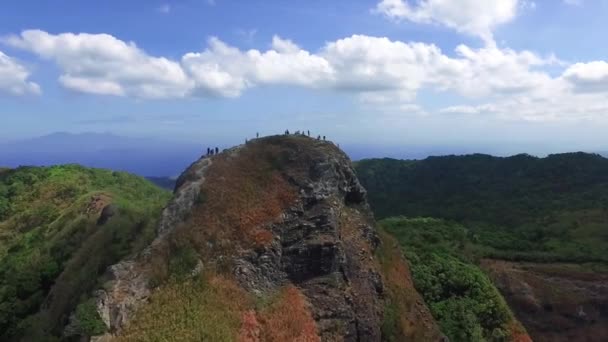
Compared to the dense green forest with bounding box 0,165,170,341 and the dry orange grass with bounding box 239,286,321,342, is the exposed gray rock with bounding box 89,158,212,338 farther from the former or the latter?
the dry orange grass with bounding box 239,286,321,342

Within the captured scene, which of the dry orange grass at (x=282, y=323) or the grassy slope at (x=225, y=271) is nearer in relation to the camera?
the grassy slope at (x=225, y=271)

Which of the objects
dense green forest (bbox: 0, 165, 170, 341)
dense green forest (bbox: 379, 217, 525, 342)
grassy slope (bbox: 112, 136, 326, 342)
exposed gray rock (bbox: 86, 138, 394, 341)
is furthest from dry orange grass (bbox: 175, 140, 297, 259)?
dense green forest (bbox: 379, 217, 525, 342)

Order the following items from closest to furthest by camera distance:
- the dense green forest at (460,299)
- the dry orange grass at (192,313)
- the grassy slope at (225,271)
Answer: the dry orange grass at (192,313)
the grassy slope at (225,271)
the dense green forest at (460,299)

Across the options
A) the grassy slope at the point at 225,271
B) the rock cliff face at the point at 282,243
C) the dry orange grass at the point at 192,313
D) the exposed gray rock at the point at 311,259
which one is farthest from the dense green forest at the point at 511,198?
the dry orange grass at the point at 192,313

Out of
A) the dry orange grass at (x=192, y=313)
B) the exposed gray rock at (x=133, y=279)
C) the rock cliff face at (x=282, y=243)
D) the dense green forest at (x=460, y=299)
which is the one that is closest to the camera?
the dry orange grass at (x=192, y=313)

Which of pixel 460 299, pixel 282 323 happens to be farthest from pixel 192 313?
pixel 460 299

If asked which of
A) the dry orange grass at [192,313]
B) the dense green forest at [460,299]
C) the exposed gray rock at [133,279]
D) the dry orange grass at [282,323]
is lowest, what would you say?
the dense green forest at [460,299]

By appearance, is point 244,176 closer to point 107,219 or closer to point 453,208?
point 107,219

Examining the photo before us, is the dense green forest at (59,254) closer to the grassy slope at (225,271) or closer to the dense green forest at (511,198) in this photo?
the grassy slope at (225,271)
